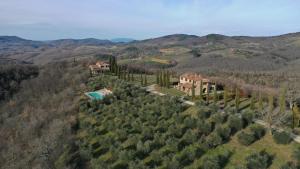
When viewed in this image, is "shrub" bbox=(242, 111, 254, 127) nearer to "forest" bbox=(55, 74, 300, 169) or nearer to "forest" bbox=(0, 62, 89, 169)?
"forest" bbox=(55, 74, 300, 169)

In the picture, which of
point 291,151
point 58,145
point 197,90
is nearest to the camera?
point 291,151

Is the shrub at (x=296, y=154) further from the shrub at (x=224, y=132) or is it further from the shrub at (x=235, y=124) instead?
the shrub at (x=235, y=124)

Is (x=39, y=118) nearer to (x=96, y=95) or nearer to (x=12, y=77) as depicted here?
(x=96, y=95)

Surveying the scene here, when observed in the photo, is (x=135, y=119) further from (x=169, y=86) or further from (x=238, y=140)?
(x=169, y=86)

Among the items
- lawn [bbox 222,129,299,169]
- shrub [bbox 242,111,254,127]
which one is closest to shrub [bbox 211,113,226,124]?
shrub [bbox 242,111,254,127]

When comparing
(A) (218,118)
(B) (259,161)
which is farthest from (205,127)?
(B) (259,161)

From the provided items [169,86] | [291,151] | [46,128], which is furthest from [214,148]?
[169,86]
